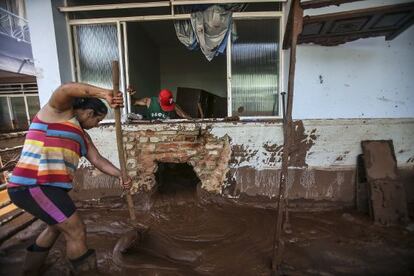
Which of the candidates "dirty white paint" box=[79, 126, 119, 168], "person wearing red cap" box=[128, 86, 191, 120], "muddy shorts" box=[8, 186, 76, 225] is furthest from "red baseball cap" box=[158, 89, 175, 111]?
"muddy shorts" box=[8, 186, 76, 225]

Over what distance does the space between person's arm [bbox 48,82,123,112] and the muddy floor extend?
1621 millimetres

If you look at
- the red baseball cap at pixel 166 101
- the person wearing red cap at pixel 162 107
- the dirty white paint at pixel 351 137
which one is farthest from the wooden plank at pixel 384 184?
the red baseball cap at pixel 166 101

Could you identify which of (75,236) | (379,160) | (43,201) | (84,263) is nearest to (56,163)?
(43,201)

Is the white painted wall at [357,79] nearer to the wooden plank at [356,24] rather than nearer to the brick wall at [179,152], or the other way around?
the wooden plank at [356,24]

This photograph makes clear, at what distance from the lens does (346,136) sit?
139 inches

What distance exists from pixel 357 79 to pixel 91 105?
3.51m

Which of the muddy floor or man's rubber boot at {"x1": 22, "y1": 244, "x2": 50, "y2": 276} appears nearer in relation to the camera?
man's rubber boot at {"x1": 22, "y1": 244, "x2": 50, "y2": 276}

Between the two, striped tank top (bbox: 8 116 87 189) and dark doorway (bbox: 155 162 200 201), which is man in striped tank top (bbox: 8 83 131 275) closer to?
striped tank top (bbox: 8 116 87 189)

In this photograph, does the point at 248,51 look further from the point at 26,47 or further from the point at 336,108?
the point at 26,47

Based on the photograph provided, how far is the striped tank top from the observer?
1913 millimetres

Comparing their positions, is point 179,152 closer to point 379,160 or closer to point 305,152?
point 305,152

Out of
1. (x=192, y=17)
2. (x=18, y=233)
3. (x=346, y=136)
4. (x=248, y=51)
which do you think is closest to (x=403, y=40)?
(x=346, y=136)

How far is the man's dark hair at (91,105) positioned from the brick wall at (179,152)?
59.9 inches

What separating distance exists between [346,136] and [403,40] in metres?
1.51
